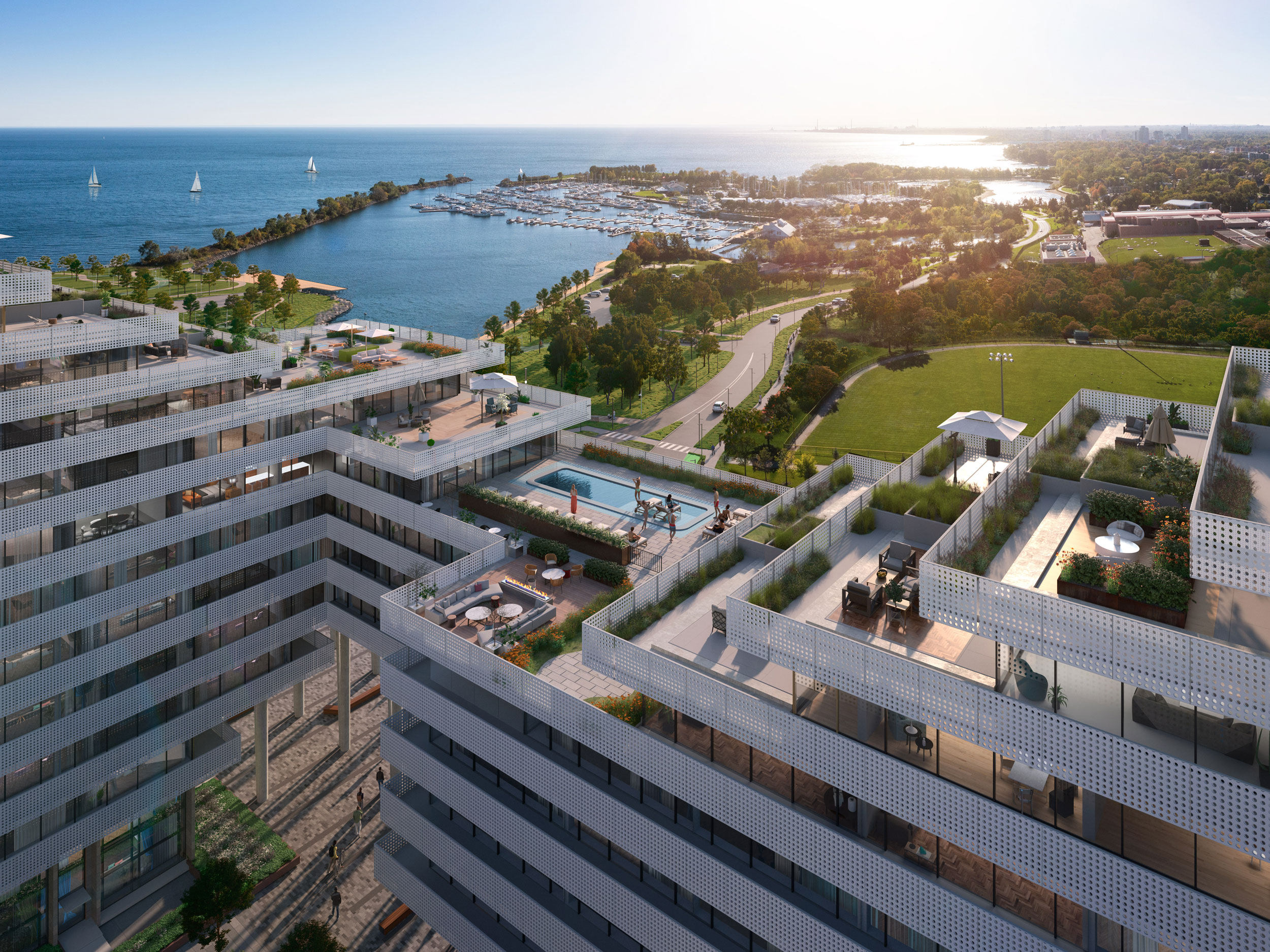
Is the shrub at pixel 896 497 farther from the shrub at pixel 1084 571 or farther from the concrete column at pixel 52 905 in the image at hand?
the concrete column at pixel 52 905

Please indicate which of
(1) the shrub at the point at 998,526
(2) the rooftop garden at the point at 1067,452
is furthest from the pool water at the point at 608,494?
(1) the shrub at the point at 998,526

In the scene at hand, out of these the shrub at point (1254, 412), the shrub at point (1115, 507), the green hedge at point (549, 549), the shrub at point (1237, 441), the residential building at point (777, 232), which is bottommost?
the green hedge at point (549, 549)

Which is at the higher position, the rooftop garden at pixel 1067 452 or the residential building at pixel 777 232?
the residential building at pixel 777 232

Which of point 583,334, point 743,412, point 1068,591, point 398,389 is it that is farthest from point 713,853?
point 583,334

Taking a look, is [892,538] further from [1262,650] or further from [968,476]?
[1262,650]

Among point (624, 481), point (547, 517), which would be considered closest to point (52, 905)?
point (547, 517)

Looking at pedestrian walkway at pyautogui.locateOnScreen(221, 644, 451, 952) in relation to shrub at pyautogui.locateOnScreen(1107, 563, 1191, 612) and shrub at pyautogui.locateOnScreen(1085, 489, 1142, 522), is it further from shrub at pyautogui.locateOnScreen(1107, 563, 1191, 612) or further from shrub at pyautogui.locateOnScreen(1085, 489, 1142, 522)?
shrub at pyautogui.locateOnScreen(1085, 489, 1142, 522)

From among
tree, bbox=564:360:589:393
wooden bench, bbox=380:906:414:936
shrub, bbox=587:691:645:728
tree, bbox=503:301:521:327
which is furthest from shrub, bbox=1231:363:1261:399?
tree, bbox=503:301:521:327

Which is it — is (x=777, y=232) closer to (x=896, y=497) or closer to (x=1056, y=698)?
(x=896, y=497)
